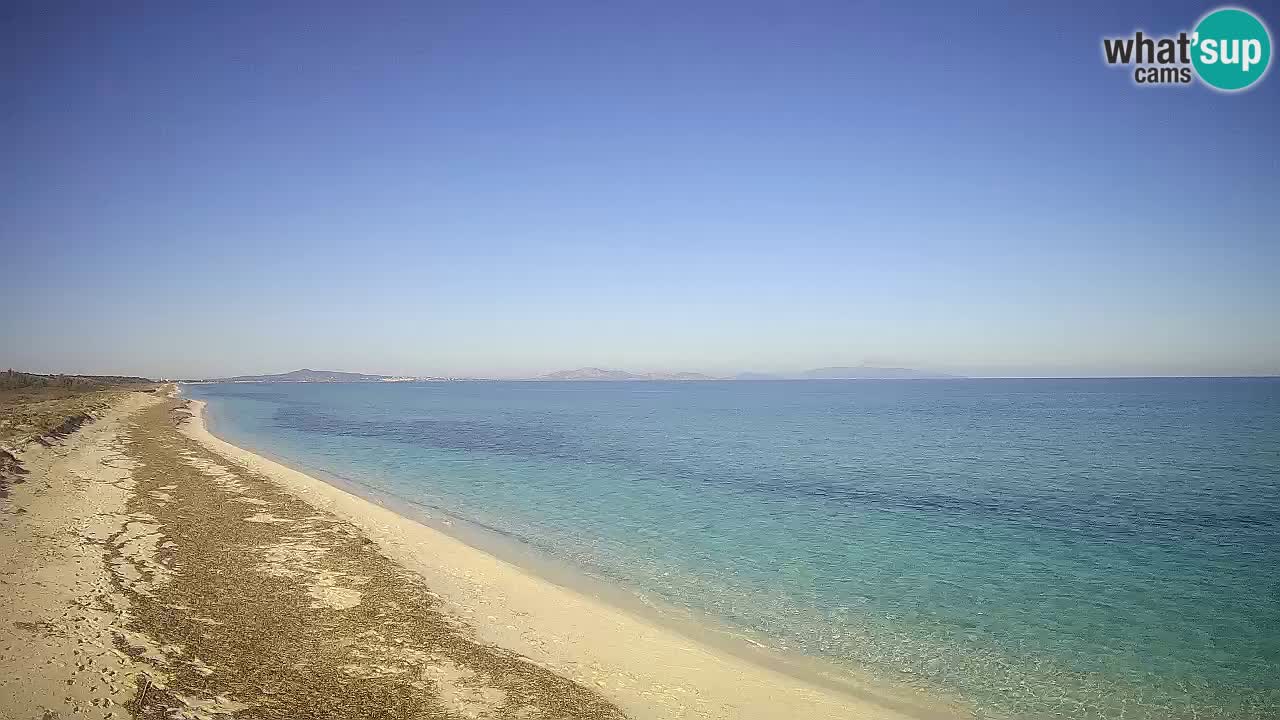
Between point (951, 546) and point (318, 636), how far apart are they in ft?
52.9

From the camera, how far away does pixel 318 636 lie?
915 centimetres

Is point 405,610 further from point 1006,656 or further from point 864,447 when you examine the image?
point 864,447

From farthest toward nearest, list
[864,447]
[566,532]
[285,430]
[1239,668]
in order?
[285,430] < [864,447] < [566,532] < [1239,668]

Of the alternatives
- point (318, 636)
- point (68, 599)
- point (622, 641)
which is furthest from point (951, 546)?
point (68, 599)

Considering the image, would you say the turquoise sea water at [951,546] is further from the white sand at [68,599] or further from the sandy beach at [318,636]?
the white sand at [68,599]

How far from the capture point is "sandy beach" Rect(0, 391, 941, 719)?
24.4 ft

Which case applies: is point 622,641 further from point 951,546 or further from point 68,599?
point 951,546

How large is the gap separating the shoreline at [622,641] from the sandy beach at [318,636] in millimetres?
48

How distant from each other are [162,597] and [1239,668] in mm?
18389

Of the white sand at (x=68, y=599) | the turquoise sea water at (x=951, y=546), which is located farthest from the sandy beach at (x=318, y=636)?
the turquoise sea water at (x=951, y=546)

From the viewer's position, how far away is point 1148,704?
8.88 meters

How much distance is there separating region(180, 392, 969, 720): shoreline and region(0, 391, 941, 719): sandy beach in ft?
0.16

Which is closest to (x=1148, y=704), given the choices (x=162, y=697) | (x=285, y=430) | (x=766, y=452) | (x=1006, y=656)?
(x=1006, y=656)

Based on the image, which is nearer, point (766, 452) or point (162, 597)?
point (162, 597)
